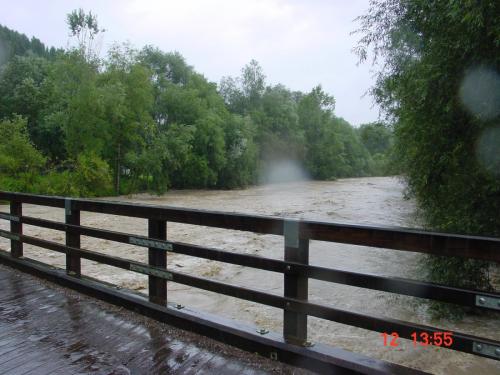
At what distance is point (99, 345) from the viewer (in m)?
3.17

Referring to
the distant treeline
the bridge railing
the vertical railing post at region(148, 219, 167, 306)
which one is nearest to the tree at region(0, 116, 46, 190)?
the distant treeline

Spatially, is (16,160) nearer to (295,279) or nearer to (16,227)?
(16,227)

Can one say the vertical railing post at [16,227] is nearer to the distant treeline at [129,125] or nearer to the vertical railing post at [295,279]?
the vertical railing post at [295,279]

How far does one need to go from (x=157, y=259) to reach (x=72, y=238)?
137 cm

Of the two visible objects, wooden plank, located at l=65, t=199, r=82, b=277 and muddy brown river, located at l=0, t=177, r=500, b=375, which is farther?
muddy brown river, located at l=0, t=177, r=500, b=375

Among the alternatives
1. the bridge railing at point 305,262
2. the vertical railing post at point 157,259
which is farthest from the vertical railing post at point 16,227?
the vertical railing post at point 157,259

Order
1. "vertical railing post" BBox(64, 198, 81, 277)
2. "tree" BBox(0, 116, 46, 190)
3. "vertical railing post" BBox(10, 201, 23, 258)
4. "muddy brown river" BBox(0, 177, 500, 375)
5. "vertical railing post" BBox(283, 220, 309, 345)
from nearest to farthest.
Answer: "vertical railing post" BBox(283, 220, 309, 345) < "vertical railing post" BBox(64, 198, 81, 277) < "vertical railing post" BBox(10, 201, 23, 258) < "muddy brown river" BBox(0, 177, 500, 375) < "tree" BBox(0, 116, 46, 190)

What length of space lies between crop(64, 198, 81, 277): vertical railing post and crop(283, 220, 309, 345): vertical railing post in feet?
8.27

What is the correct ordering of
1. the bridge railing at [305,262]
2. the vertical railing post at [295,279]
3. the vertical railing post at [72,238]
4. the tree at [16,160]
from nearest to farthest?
the bridge railing at [305,262], the vertical railing post at [295,279], the vertical railing post at [72,238], the tree at [16,160]

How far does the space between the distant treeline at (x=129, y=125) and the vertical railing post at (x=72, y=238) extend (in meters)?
18.8

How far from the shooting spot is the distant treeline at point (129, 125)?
27.4m

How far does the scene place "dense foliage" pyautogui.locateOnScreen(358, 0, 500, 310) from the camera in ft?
17.7

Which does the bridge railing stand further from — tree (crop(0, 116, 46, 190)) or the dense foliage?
tree (crop(0, 116, 46, 190))

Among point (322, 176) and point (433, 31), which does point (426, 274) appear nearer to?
point (433, 31)
